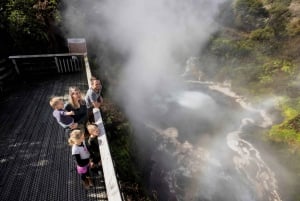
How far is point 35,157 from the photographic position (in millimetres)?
5332

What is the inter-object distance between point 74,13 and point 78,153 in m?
10.5

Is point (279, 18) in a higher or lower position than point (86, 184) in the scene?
higher

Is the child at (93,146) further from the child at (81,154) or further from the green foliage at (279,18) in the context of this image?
the green foliage at (279,18)

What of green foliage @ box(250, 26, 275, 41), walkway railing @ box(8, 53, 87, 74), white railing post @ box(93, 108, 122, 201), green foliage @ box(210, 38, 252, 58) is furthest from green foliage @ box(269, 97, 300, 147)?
white railing post @ box(93, 108, 122, 201)

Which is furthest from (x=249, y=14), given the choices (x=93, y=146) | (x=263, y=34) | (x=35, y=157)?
(x=35, y=157)

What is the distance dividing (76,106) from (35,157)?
1.65 m

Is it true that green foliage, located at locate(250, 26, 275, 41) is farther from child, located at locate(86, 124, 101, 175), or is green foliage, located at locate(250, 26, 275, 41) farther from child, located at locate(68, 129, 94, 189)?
child, located at locate(68, 129, 94, 189)

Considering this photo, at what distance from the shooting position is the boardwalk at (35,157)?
14.6 ft

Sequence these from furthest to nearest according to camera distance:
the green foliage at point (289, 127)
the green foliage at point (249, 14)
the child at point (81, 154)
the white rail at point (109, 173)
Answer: the green foliage at point (249, 14) → the green foliage at point (289, 127) → the child at point (81, 154) → the white rail at point (109, 173)

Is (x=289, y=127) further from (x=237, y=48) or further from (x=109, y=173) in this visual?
(x=109, y=173)

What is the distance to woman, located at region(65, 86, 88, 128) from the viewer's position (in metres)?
4.89

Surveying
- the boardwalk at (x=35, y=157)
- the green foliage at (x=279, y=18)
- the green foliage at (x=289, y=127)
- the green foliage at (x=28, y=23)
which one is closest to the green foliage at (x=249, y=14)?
the green foliage at (x=279, y=18)

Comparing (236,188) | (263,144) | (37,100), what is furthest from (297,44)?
(37,100)

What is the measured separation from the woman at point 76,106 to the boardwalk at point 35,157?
0.93 m
